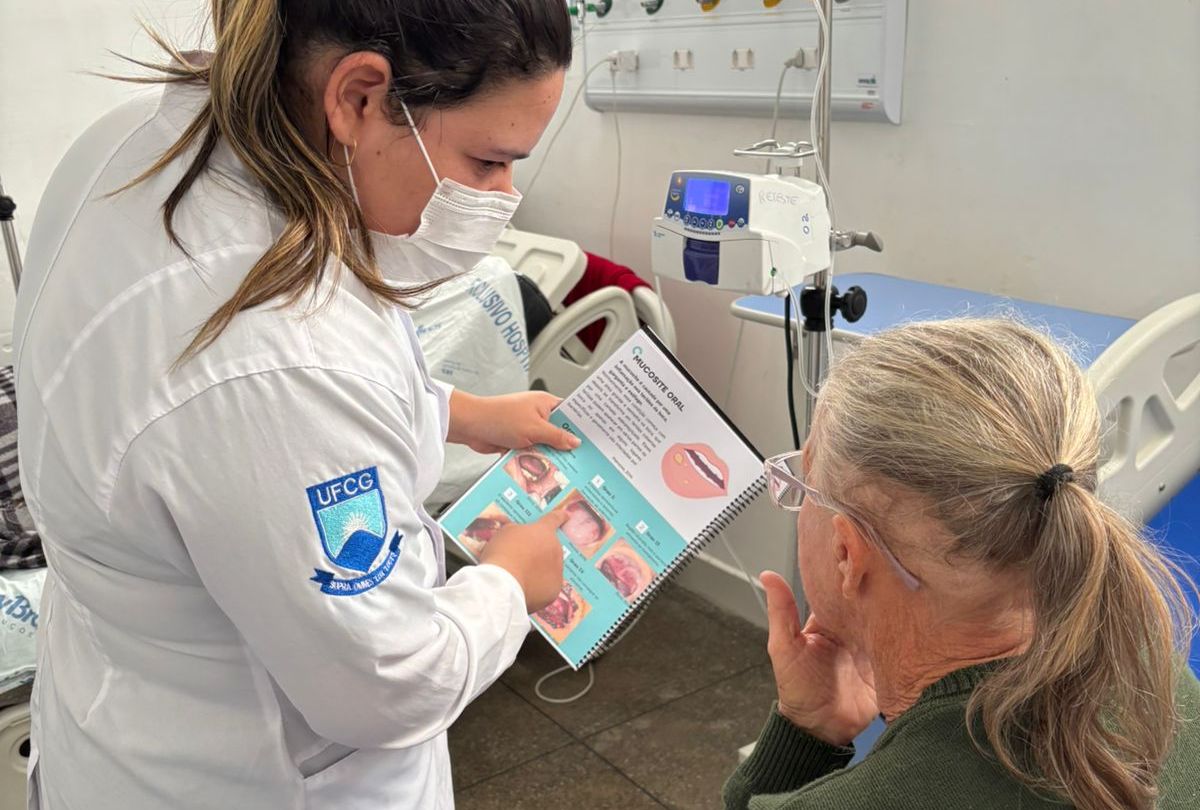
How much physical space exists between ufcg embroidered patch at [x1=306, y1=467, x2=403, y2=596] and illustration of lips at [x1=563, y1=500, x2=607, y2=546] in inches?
26.2

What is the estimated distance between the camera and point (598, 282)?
2.76 metres

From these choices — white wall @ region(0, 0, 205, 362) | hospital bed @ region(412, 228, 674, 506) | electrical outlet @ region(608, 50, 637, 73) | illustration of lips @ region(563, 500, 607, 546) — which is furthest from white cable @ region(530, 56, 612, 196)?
illustration of lips @ region(563, 500, 607, 546)

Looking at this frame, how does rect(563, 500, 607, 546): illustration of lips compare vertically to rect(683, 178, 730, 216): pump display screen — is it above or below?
below

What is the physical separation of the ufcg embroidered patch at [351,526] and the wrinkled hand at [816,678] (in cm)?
43

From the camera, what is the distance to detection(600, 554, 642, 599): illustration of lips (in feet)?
4.92

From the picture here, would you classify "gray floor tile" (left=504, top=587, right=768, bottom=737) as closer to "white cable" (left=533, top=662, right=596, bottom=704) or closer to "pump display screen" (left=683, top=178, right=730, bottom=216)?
"white cable" (left=533, top=662, right=596, bottom=704)

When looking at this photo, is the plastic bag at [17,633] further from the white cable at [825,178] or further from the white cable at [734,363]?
the white cable at [734,363]

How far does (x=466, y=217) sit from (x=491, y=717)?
1.93 meters

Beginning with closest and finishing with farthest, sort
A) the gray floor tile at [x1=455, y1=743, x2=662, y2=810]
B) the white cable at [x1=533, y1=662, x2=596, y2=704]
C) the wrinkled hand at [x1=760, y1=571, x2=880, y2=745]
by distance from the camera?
1. the wrinkled hand at [x1=760, y1=571, x2=880, y2=745]
2. the gray floor tile at [x1=455, y1=743, x2=662, y2=810]
3. the white cable at [x1=533, y1=662, x2=596, y2=704]

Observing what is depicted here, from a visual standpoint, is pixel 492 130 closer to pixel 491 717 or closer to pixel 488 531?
pixel 488 531

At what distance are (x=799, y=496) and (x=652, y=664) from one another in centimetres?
186

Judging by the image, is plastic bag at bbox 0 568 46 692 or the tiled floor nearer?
plastic bag at bbox 0 568 46 692

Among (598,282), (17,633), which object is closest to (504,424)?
(17,633)

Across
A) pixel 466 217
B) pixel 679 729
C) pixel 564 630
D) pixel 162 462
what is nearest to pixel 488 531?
pixel 564 630
